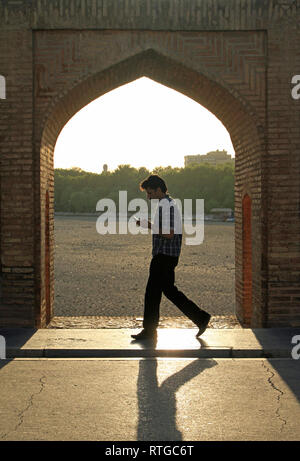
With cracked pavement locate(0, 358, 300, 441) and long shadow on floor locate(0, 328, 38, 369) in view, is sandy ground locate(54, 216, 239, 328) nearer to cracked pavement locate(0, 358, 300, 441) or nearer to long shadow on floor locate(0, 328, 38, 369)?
long shadow on floor locate(0, 328, 38, 369)

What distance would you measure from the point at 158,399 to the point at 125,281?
9.13m

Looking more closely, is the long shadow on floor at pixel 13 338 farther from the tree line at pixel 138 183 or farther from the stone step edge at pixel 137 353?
the tree line at pixel 138 183

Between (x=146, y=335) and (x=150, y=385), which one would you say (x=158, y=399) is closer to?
(x=150, y=385)

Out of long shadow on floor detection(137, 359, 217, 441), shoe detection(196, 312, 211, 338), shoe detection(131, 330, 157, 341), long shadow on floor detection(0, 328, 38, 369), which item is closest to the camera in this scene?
long shadow on floor detection(137, 359, 217, 441)

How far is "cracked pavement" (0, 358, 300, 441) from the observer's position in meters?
4.16

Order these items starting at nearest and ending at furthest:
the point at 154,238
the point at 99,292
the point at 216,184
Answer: the point at 154,238
the point at 99,292
the point at 216,184

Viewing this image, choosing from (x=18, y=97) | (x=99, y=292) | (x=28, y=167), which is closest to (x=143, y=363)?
(x=28, y=167)

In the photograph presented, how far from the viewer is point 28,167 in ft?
25.8

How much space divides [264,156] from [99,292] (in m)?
5.40

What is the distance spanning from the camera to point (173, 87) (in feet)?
29.9

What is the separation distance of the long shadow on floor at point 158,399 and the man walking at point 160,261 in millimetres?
858

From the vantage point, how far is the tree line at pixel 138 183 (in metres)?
82.3

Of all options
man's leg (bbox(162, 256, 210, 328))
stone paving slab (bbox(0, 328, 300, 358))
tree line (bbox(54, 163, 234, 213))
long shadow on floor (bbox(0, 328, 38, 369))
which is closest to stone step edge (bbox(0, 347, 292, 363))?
stone paving slab (bbox(0, 328, 300, 358))
